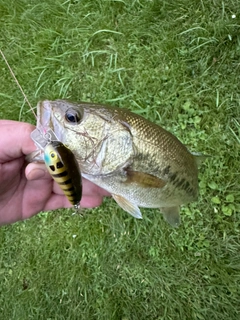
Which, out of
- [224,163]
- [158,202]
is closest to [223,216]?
[224,163]

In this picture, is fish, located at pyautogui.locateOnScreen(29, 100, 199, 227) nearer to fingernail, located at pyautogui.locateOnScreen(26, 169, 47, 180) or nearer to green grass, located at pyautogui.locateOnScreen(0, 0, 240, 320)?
fingernail, located at pyautogui.locateOnScreen(26, 169, 47, 180)

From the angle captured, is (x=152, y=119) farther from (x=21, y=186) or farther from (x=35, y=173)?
(x=35, y=173)

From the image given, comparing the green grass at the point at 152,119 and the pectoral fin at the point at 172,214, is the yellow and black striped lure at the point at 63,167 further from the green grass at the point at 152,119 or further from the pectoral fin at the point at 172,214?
the green grass at the point at 152,119

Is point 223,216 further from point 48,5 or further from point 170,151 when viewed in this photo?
point 48,5

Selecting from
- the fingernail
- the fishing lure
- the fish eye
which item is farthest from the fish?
the fishing lure

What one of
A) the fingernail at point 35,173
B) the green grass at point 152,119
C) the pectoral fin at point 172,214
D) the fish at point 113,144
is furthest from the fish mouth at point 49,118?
the green grass at point 152,119

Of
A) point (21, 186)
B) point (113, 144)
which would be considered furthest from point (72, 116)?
point (21, 186)
